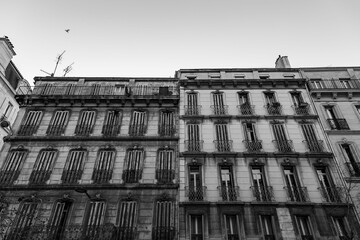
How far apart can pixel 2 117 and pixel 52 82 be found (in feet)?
14.8

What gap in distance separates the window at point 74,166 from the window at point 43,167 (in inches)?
37.9

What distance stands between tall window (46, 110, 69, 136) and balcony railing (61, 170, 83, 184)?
331 centimetres

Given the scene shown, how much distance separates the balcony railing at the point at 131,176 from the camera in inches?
619

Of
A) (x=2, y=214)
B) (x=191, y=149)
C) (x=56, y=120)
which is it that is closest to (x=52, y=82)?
(x=56, y=120)

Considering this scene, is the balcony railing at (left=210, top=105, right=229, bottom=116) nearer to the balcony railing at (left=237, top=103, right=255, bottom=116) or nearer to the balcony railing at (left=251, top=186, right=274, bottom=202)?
the balcony railing at (left=237, top=103, right=255, bottom=116)

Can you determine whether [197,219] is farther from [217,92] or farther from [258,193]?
[217,92]

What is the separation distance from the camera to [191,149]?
17.1 m

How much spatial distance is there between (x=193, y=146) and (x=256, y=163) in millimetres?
4139

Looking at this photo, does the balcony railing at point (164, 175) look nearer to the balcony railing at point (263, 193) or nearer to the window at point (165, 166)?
the window at point (165, 166)

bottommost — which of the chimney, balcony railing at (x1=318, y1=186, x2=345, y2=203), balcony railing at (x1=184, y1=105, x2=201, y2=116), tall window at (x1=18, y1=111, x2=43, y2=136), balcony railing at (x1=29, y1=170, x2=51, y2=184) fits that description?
balcony railing at (x1=318, y1=186, x2=345, y2=203)

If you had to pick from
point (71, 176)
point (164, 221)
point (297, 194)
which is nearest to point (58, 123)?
point (71, 176)

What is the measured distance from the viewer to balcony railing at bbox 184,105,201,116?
62.4 ft

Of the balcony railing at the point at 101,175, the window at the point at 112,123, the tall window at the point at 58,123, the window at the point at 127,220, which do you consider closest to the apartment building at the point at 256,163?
the window at the point at 127,220

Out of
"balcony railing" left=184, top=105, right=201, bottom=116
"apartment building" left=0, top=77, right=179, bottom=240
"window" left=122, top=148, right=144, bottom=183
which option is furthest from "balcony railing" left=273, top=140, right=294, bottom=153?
"window" left=122, top=148, right=144, bottom=183
